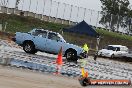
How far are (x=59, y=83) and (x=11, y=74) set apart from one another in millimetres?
1813

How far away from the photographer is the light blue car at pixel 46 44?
88.9ft

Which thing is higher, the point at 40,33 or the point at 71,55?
the point at 40,33

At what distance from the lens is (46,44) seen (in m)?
27.1

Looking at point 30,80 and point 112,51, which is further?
point 112,51

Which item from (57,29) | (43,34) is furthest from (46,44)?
(57,29)

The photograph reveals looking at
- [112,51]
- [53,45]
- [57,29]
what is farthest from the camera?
[57,29]

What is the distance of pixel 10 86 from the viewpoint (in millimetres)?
13398


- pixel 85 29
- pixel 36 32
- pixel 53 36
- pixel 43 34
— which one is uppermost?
pixel 85 29

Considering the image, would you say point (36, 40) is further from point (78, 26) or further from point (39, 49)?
point (78, 26)

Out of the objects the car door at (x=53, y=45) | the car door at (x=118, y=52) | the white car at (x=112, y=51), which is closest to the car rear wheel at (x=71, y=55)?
the car door at (x=53, y=45)

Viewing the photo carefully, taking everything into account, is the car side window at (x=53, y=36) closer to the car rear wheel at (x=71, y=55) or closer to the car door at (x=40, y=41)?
the car door at (x=40, y=41)

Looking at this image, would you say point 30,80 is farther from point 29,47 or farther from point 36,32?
point 36,32

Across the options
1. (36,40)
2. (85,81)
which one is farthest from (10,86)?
(36,40)

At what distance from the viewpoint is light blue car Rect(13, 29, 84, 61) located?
2709cm
